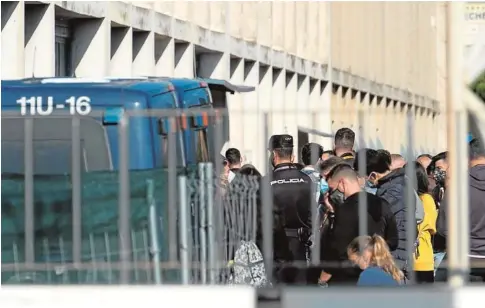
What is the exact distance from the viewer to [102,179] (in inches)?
331

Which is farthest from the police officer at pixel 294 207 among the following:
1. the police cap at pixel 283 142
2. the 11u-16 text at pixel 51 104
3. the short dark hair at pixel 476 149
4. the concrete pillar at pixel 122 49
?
the concrete pillar at pixel 122 49

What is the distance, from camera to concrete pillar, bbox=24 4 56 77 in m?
16.6

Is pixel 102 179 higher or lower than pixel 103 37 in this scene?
lower

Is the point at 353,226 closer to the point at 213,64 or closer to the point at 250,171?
the point at 250,171

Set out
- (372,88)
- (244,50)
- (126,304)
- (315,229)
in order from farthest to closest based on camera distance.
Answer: (372,88) < (244,50) < (315,229) < (126,304)

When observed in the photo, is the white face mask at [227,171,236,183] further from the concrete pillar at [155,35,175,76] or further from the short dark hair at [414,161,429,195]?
the concrete pillar at [155,35,175,76]

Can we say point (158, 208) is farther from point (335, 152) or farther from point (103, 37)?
point (103, 37)

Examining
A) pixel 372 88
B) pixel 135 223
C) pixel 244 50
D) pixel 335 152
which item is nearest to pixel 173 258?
pixel 135 223

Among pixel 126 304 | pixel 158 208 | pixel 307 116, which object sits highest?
pixel 307 116

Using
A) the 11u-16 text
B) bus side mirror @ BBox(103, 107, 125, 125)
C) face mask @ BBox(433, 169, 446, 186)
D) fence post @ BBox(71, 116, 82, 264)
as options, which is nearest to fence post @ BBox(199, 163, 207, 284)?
bus side mirror @ BBox(103, 107, 125, 125)

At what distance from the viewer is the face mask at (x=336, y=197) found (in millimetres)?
9516

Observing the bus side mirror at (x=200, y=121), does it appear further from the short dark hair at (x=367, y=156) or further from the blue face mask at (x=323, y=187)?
the blue face mask at (x=323, y=187)

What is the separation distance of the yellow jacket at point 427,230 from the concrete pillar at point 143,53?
10.2 metres

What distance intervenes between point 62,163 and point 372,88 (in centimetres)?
3308
